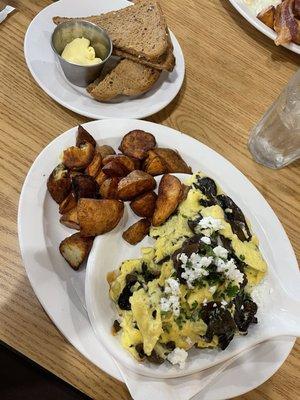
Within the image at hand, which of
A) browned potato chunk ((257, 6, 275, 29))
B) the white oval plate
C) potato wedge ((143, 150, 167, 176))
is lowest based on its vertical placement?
potato wedge ((143, 150, 167, 176))

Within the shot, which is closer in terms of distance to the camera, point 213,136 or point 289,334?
point 289,334

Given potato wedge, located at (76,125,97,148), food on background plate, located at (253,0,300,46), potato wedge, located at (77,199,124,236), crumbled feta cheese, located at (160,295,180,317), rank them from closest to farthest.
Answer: crumbled feta cheese, located at (160,295,180,317) < potato wedge, located at (77,199,124,236) < potato wedge, located at (76,125,97,148) < food on background plate, located at (253,0,300,46)

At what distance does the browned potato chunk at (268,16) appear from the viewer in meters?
1.52

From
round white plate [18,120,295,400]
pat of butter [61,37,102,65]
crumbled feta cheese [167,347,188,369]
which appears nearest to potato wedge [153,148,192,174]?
round white plate [18,120,295,400]

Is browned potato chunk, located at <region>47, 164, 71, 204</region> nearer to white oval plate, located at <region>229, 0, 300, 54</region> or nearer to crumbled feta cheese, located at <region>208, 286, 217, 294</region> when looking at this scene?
crumbled feta cheese, located at <region>208, 286, 217, 294</region>

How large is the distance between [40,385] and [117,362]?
340 millimetres

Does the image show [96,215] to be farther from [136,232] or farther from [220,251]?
[220,251]

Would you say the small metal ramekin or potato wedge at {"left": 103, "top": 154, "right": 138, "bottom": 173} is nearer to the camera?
potato wedge at {"left": 103, "top": 154, "right": 138, "bottom": 173}

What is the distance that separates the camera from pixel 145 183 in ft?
3.53

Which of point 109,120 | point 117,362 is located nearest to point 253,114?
point 109,120

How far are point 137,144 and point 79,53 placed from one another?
0.31 metres

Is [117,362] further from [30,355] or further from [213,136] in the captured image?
[213,136]

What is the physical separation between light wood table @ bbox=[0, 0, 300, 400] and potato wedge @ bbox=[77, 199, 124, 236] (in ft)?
0.52

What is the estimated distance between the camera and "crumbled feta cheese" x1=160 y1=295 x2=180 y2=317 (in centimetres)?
89
